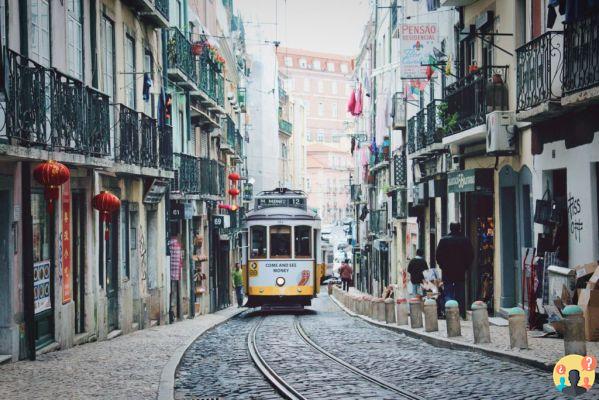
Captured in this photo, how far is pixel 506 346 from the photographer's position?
559 inches

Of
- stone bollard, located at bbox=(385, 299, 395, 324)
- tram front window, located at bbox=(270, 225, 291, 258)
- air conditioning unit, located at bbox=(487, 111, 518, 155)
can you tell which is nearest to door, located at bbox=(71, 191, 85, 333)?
stone bollard, located at bbox=(385, 299, 395, 324)

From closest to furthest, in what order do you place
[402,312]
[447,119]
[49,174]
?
[49,174], [402,312], [447,119]

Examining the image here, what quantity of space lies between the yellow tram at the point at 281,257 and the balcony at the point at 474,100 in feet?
28.2

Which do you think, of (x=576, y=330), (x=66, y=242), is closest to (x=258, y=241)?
(x=66, y=242)

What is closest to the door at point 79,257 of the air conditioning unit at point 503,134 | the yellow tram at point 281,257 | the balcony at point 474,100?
the air conditioning unit at point 503,134

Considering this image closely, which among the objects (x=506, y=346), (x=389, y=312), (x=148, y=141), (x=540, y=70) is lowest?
(x=389, y=312)

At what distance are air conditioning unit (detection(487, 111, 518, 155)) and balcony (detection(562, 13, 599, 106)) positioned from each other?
5.13 m

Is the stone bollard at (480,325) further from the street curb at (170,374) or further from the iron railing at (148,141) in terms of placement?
the iron railing at (148,141)

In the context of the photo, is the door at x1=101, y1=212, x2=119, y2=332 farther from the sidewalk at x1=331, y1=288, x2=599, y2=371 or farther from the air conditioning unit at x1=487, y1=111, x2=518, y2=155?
the air conditioning unit at x1=487, y1=111, x2=518, y2=155

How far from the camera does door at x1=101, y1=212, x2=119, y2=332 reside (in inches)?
810

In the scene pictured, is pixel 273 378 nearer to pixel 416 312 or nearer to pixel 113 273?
pixel 416 312

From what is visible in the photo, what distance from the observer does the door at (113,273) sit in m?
20.6

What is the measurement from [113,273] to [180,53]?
10.5m

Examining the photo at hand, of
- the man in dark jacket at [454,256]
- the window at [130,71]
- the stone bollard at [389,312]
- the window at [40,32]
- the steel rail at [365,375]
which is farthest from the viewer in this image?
the stone bollard at [389,312]
